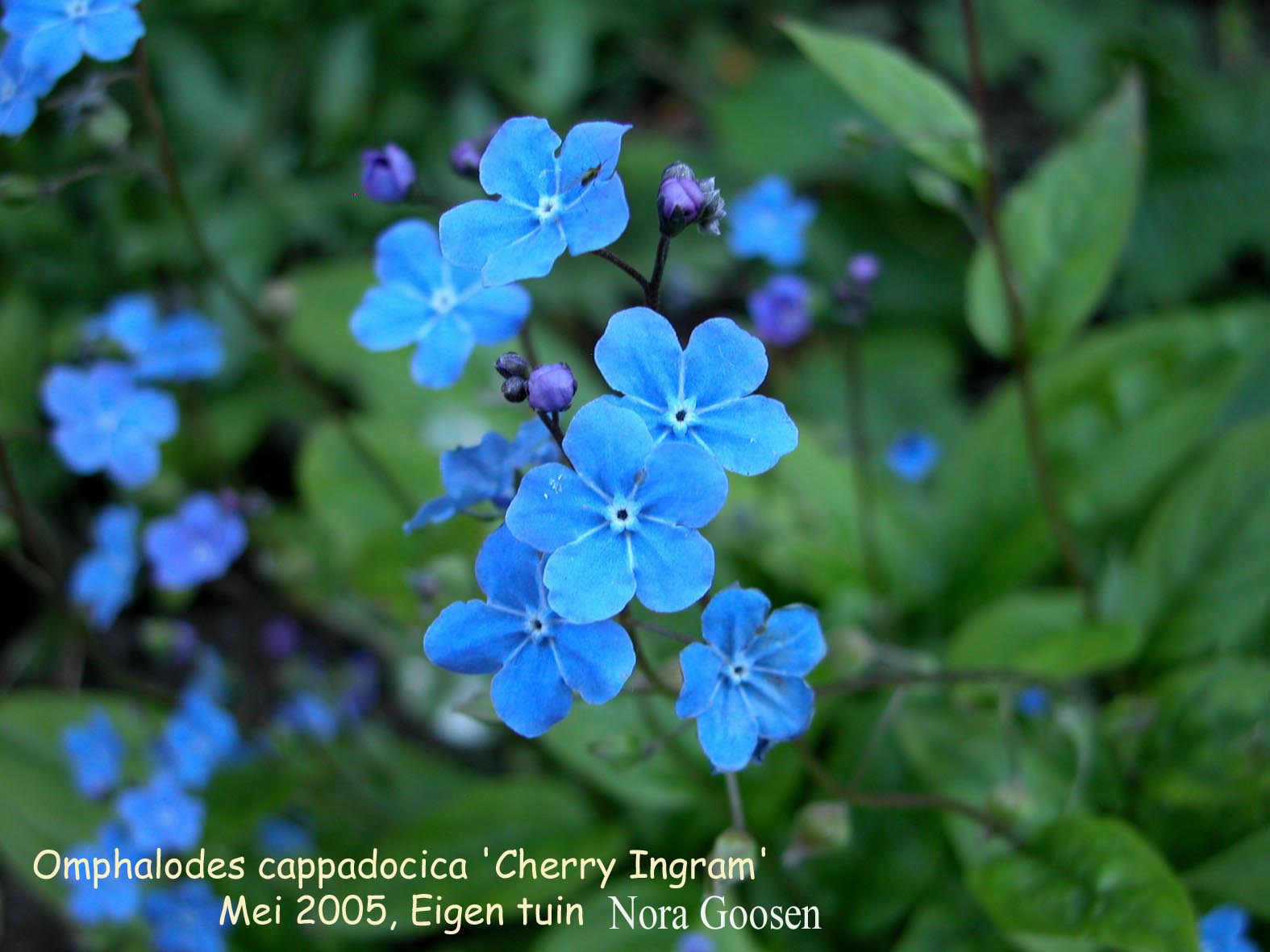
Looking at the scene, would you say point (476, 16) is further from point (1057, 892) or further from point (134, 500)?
point (1057, 892)

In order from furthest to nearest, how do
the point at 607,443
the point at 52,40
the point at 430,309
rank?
the point at 430,309 → the point at 52,40 → the point at 607,443

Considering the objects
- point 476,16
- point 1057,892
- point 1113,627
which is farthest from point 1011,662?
point 476,16

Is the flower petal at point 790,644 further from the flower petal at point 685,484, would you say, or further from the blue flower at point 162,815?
the blue flower at point 162,815

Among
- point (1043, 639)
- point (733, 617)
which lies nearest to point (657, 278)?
point (733, 617)

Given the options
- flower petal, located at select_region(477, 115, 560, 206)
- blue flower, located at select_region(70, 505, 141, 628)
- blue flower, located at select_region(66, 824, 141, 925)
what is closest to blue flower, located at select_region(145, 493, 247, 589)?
blue flower, located at select_region(70, 505, 141, 628)

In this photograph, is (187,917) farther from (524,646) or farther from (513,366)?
(513,366)

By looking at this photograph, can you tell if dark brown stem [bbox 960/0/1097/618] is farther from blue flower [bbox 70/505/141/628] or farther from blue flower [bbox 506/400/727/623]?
blue flower [bbox 70/505/141/628]
